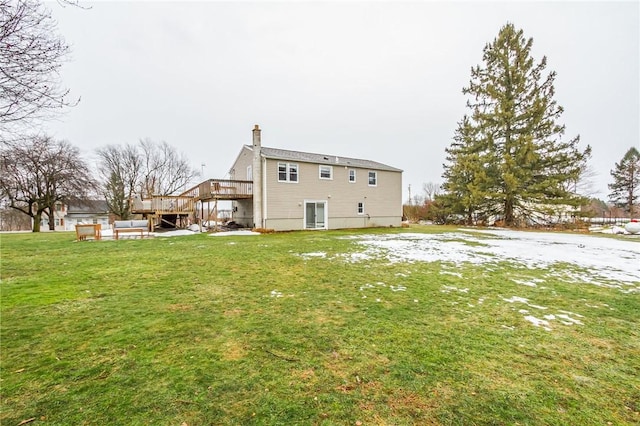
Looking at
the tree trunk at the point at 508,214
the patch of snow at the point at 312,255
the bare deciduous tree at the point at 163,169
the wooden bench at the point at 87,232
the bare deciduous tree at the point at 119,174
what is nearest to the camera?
the patch of snow at the point at 312,255

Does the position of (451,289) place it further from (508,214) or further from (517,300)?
(508,214)

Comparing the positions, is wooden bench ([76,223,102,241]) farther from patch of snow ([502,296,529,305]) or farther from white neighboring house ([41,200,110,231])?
white neighboring house ([41,200,110,231])

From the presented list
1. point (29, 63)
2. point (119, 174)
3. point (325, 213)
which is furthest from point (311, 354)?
point (119, 174)

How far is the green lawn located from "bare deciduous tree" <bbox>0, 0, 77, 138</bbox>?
304 centimetres

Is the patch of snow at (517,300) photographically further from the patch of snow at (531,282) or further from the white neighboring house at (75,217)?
the white neighboring house at (75,217)

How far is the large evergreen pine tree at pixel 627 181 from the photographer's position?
32.6 metres

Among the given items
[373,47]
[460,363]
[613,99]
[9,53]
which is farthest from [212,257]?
[613,99]

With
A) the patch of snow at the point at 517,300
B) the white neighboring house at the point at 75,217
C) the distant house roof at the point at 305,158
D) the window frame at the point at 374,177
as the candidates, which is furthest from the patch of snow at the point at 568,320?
the white neighboring house at the point at 75,217

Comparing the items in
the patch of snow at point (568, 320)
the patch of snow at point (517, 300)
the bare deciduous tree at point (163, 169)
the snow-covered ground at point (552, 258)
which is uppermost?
the bare deciduous tree at point (163, 169)

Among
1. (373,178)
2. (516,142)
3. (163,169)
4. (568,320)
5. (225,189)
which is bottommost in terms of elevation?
(568,320)

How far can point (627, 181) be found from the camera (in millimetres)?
33562

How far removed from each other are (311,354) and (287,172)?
630 inches

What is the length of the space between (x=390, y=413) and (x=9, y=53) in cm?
583

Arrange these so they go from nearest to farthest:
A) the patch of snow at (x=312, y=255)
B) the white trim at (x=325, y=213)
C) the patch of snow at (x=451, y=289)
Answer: the patch of snow at (x=451, y=289)
the patch of snow at (x=312, y=255)
the white trim at (x=325, y=213)
